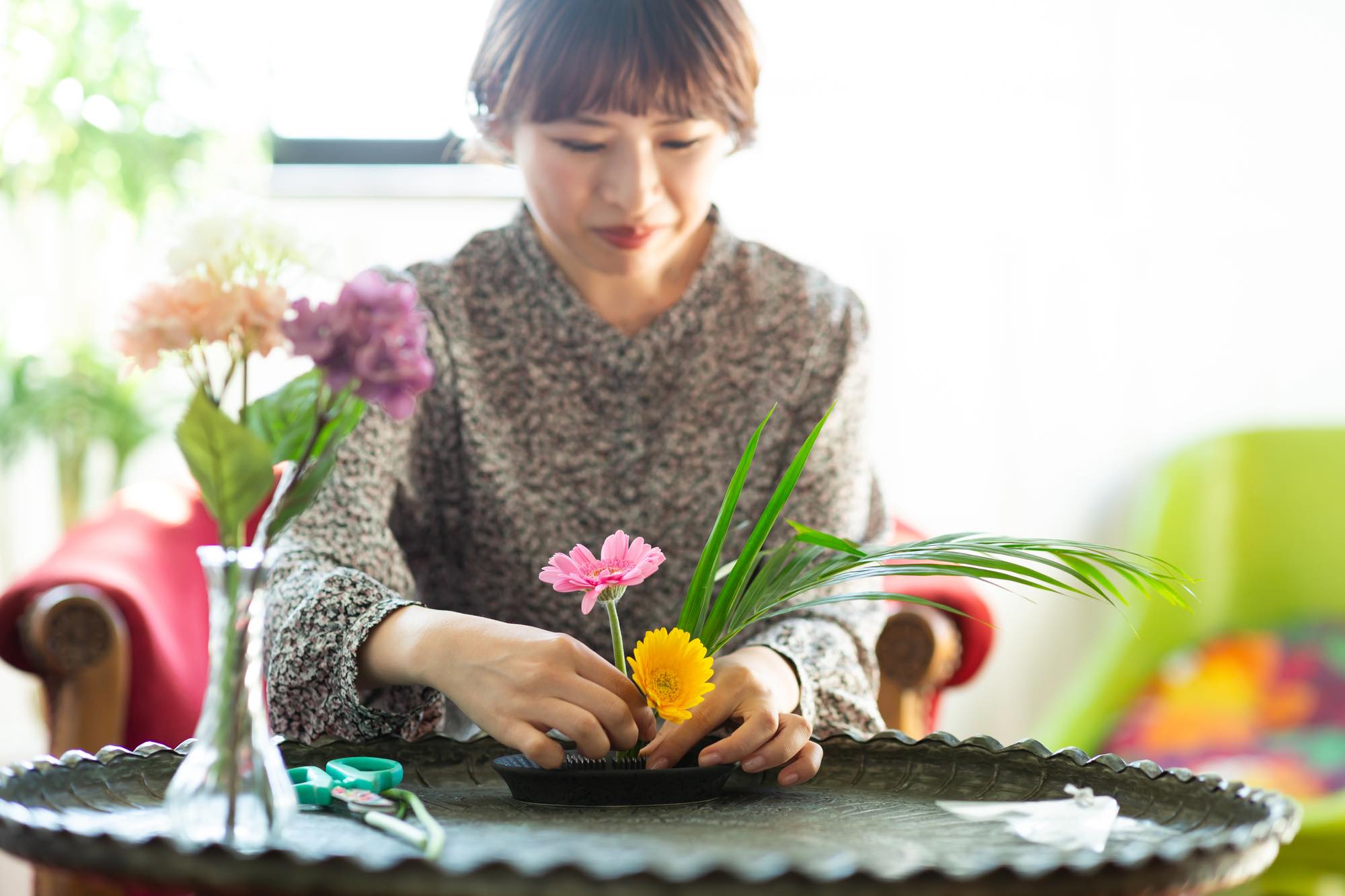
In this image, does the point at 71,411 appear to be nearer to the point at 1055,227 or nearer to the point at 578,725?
the point at 578,725

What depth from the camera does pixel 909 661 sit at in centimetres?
159

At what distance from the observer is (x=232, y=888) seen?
543 mm

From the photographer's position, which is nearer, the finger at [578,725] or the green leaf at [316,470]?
the green leaf at [316,470]

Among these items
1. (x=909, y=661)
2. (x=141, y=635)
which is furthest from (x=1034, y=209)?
(x=141, y=635)

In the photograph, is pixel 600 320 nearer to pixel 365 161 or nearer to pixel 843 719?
pixel 843 719

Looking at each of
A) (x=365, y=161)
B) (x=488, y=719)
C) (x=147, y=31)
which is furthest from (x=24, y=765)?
(x=365, y=161)

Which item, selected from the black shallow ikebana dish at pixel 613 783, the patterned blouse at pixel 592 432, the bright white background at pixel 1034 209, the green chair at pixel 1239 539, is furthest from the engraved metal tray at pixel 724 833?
the bright white background at pixel 1034 209

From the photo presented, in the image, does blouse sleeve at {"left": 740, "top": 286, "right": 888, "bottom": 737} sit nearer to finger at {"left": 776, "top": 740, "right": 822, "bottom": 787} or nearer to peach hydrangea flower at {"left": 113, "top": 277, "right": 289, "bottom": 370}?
finger at {"left": 776, "top": 740, "right": 822, "bottom": 787}

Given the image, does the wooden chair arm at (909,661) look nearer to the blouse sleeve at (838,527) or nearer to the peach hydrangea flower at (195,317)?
the blouse sleeve at (838,527)

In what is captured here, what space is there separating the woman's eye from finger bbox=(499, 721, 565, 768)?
59cm

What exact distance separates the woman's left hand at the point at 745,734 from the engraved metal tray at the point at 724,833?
0.07 ft

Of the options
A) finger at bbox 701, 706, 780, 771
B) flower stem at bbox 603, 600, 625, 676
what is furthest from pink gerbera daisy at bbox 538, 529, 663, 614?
finger at bbox 701, 706, 780, 771

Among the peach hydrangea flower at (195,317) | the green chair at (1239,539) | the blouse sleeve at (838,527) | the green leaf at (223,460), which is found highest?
the peach hydrangea flower at (195,317)

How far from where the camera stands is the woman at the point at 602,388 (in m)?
1.11
